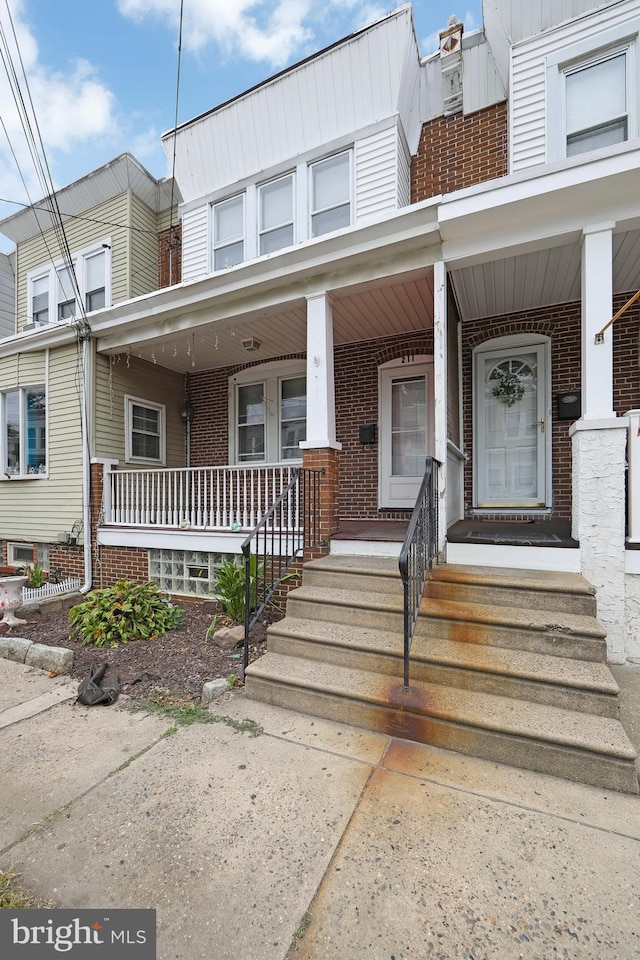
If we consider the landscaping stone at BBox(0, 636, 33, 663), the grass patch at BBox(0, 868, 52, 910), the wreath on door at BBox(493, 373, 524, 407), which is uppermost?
the wreath on door at BBox(493, 373, 524, 407)

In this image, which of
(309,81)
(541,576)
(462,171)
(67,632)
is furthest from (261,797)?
(309,81)

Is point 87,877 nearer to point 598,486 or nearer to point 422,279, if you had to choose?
point 598,486

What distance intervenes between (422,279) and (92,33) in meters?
5.51

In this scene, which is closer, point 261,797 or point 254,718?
point 261,797

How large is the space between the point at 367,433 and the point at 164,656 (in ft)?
12.8

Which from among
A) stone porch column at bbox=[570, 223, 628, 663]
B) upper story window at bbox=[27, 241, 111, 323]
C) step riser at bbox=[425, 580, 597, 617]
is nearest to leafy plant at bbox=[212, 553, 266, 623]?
step riser at bbox=[425, 580, 597, 617]

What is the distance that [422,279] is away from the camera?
4.48 meters

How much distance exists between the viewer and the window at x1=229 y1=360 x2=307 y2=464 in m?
6.97

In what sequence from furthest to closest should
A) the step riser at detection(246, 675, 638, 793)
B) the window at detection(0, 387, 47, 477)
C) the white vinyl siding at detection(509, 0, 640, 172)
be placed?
the window at detection(0, 387, 47, 477) → the white vinyl siding at detection(509, 0, 640, 172) → the step riser at detection(246, 675, 638, 793)

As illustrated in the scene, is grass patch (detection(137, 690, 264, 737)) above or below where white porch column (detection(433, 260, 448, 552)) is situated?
below

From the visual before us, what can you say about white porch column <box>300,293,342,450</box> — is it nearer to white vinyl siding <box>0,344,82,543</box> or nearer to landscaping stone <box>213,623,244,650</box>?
landscaping stone <box>213,623,244,650</box>

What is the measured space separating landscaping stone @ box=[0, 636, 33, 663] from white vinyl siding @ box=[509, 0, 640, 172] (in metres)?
6.89

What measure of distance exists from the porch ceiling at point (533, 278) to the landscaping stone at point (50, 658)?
16.8ft

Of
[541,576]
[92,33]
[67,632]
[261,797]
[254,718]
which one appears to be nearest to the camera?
[261,797]
